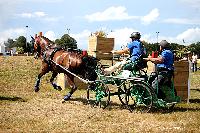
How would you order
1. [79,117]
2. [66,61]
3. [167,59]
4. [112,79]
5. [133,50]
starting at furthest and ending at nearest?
[66,61], [112,79], [133,50], [167,59], [79,117]

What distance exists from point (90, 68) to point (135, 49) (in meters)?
2.12

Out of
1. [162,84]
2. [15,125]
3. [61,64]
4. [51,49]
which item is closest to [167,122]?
[162,84]

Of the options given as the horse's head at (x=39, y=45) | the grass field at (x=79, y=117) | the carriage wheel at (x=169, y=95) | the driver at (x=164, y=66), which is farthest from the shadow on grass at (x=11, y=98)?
the carriage wheel at (x=169, y=95)

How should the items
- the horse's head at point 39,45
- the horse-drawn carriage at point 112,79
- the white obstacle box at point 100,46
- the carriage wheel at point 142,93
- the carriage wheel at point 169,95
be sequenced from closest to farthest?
the carriage wheel at point 142,93 < the horse-drawn carriage at point 112,79 < the carriage wheel at point 169,95 < the white obstacle box at point 100,46 < the horse's head at point 39,45

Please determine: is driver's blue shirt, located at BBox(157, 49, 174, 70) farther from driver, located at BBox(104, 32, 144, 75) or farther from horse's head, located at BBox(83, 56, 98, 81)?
horse's head, located at BBox(83, 56, 98, 81)

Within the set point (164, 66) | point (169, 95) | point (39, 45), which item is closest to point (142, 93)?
point (169, 95)

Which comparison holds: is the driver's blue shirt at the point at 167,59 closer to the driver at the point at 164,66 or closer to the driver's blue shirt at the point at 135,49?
the driver at the point at 164,66

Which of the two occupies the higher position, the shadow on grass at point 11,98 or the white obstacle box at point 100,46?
the white obstacle box at point 100,46

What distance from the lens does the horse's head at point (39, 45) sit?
16.5 metres

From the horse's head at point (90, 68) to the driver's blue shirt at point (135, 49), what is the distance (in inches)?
70.0

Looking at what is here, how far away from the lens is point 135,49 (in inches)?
500

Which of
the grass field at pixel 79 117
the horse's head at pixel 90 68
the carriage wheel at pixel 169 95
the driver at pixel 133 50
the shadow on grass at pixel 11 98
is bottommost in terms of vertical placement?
the grass field at pixel 79 117

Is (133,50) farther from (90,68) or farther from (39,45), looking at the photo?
(39,45)

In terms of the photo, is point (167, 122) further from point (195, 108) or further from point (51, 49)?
point (51, 49)
